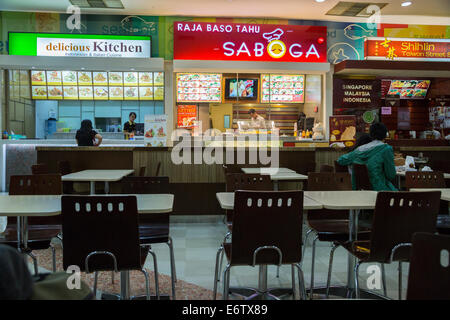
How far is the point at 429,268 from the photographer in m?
1.23

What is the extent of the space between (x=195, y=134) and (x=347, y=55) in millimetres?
3989

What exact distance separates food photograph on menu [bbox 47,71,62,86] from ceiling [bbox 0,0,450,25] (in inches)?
55.0

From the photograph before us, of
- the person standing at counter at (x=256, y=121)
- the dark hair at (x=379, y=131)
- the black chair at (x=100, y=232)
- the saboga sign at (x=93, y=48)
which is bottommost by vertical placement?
the black chair at (x=100, y=232)

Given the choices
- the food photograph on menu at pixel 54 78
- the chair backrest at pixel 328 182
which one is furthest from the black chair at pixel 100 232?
the food photograph on menu at pixel 54 78

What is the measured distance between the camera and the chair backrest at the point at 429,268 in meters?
1.19

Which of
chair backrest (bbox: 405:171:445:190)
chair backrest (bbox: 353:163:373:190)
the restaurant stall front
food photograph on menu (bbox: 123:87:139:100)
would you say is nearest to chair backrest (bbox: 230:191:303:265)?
chair backrest (bbox: 405:171:445:190)

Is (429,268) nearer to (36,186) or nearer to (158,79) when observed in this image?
(36,186)

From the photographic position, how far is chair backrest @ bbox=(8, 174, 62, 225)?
3332mm

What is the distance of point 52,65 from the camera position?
25.8ft

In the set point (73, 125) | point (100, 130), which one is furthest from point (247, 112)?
point (73, 125)

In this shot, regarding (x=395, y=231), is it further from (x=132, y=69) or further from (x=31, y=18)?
(x=31, y=18)

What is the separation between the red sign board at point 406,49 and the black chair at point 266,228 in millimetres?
7332

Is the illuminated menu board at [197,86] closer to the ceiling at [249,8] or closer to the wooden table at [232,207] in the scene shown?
the ceiling at [249,8]

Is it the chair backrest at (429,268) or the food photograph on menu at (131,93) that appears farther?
the food photograph on menu at (131,93)
